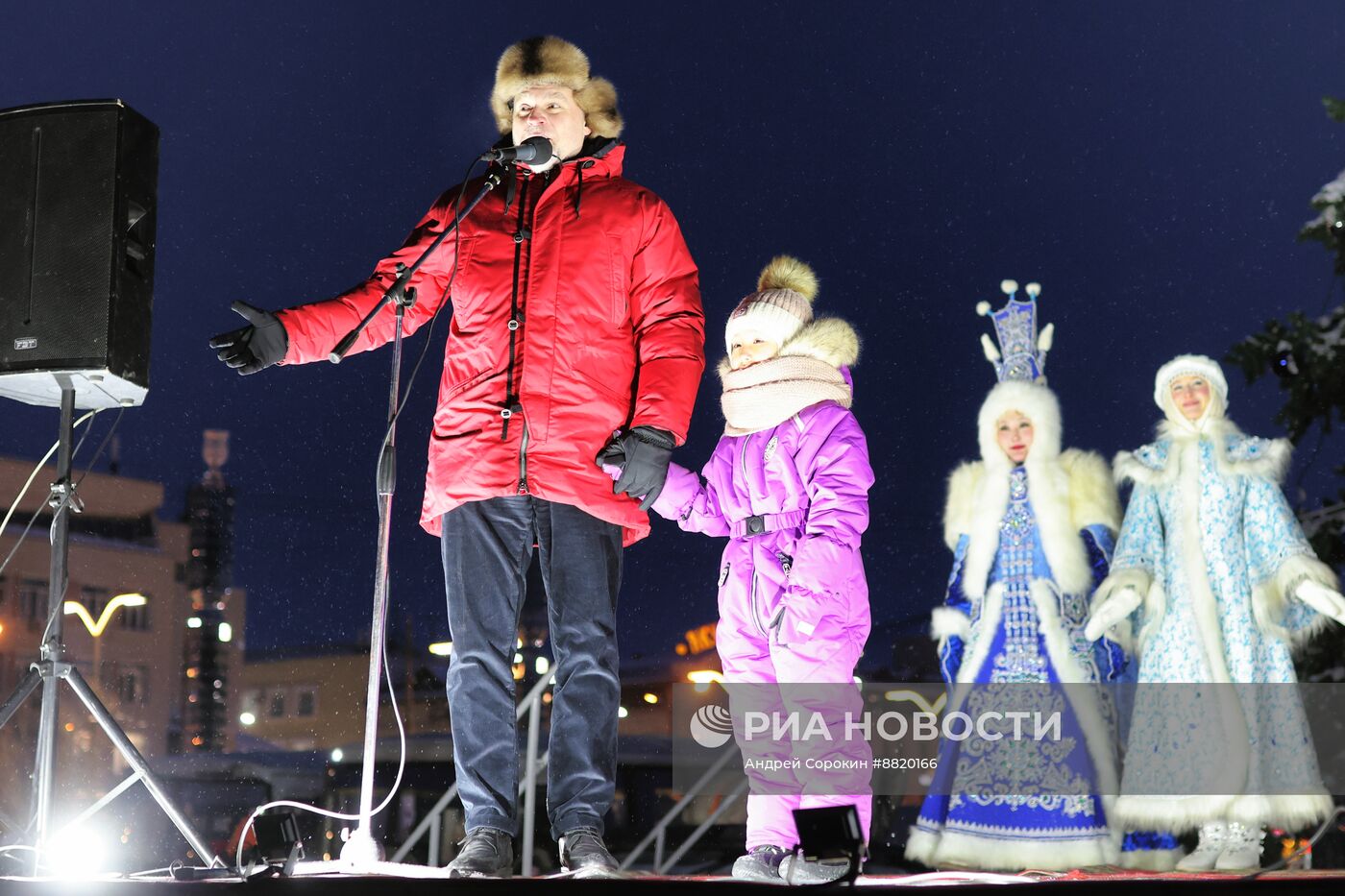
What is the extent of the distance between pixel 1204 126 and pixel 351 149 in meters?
8.21

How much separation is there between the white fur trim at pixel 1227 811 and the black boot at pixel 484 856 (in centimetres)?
265

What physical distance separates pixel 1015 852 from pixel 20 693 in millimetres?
3222

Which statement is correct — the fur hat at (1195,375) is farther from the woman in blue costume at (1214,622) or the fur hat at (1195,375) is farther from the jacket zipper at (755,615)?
the jacket zipper at (755,615)

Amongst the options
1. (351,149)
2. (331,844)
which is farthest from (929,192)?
(331,844)

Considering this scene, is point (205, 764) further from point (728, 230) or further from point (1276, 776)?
point (1276, 776)

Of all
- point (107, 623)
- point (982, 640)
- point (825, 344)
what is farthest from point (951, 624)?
point (107, 623)

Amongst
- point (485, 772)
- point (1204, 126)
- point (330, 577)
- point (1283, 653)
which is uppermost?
point (1204, 126)

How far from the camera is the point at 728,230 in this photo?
12.9m

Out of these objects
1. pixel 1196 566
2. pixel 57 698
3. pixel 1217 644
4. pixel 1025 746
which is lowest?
pixel 1025 746

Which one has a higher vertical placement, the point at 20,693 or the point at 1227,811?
the point at 20,693

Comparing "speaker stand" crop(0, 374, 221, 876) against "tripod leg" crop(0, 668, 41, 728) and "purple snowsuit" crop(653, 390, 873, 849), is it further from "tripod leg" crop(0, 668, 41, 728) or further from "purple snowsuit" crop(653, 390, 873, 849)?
→ "purple snowsuit" crop(653, 390, 873, 849)

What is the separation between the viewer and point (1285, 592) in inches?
180

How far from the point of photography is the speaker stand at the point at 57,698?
2934mm

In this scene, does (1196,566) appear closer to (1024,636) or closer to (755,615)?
(1024,636)
